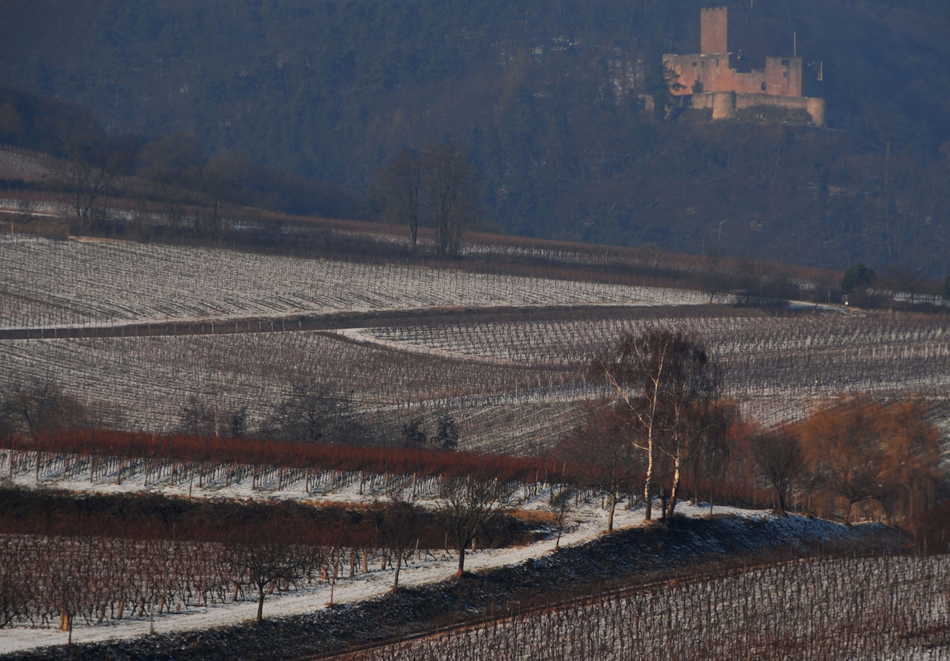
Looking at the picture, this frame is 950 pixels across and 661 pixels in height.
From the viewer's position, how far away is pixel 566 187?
623ft

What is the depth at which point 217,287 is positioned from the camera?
73625 millimetres

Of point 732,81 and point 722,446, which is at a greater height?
point 732,81

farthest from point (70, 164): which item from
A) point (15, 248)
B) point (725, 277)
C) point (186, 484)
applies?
point (186, 484)

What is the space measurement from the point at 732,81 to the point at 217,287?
12093 centimetres

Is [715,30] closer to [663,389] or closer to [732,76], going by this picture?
[732,76]

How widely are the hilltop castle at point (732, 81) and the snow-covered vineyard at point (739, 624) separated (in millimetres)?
152132

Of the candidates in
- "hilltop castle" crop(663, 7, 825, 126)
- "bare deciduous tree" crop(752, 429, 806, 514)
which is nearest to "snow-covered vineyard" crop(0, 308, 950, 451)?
"bare deciduous tree" crop(752, 429, 806, 514)

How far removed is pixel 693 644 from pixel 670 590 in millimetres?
3208

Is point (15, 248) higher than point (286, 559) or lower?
higher

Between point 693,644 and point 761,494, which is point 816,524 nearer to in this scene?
point 761,494

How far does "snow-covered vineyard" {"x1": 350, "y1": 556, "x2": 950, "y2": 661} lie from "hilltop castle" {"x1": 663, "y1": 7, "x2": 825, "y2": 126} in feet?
499

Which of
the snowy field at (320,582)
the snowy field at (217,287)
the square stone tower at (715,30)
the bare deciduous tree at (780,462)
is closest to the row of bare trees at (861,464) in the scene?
the bare deciduous tree at (780,462)

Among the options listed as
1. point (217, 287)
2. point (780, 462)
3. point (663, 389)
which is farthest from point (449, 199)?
point (663, 389)

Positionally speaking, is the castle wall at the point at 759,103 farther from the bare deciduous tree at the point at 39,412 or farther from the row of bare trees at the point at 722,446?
the bare deciduous tree at the point at 39,412
